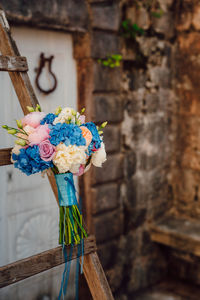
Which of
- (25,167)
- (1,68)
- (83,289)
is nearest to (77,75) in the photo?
(1,68)

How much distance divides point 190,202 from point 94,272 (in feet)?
6.93

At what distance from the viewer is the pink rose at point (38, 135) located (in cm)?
143

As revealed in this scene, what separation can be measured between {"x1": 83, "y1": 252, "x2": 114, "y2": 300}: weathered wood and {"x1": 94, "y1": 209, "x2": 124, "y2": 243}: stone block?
116 centimetres

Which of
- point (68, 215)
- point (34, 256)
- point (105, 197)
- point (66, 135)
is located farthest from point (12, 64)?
point (105, 197)

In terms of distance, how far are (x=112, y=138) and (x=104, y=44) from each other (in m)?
0.74

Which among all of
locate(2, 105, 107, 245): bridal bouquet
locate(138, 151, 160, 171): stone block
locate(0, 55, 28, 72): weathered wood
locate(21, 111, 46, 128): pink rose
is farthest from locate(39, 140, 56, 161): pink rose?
locate(138, 151, 160, 171): stone block

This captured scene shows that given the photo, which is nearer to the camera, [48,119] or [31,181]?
[48,119]

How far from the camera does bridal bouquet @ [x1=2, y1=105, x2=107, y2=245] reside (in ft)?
4.69

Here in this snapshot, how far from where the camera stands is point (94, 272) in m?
1.68

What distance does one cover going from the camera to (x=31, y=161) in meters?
1.44

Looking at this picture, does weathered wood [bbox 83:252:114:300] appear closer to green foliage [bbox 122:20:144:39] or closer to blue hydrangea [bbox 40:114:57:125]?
blue hydrangea [bbox 40:114:57:125]

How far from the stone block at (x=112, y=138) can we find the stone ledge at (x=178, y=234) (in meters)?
0.96

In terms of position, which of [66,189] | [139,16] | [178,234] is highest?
[139,16]

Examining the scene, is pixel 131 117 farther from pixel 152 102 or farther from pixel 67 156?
pixel 67 156
